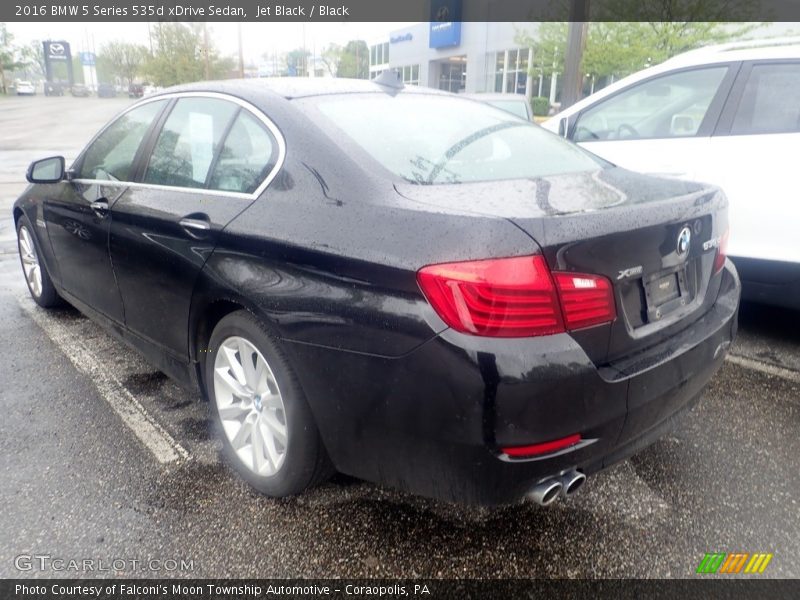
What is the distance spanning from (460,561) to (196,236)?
1.63m

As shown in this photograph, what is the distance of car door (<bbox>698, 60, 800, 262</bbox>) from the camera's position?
3746mm

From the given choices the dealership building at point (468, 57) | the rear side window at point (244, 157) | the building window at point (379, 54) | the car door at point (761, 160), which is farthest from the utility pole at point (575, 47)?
the building window at point (379, 54)

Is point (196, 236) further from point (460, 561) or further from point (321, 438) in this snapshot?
point (460, 561)

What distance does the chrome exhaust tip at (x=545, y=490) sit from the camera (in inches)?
75.7

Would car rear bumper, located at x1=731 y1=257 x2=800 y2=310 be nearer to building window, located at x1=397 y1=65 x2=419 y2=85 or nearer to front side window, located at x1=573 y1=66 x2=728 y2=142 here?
front side window, located at x1=573 y1=66 x2=728 y2=142

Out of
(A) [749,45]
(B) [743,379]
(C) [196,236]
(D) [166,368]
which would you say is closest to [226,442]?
(D) [166,368]

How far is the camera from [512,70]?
113 ft

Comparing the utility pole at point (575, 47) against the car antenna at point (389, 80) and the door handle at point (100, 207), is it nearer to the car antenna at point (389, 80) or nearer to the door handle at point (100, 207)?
the car antenna at point (389, 80)

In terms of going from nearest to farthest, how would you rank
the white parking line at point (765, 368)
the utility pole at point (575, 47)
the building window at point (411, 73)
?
the white parking line at point (765, 368)
the utility pole at point (575, 47)
the building window at point (411, 73)

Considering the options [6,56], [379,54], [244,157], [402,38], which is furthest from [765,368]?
[6,56]

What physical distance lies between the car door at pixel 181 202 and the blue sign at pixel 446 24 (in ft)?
131

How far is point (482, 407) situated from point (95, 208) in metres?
2.59

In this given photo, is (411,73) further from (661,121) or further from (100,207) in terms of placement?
(100,207)

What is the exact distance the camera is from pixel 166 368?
308 cm
